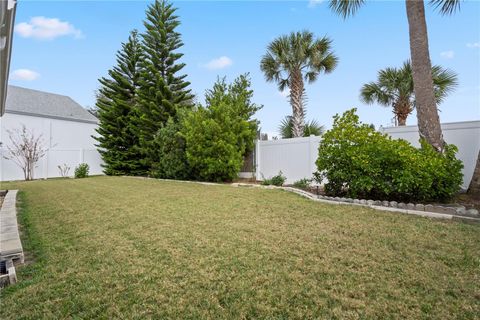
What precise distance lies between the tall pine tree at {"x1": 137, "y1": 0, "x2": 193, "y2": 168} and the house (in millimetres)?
4823

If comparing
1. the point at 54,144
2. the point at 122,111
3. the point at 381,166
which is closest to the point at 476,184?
the point at 381,166

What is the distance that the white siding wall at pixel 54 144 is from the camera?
13156 millimetres

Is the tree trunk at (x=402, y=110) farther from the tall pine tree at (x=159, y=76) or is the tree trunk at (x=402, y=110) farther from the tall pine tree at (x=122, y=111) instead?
the tall pine tree at (x=122, y=111)

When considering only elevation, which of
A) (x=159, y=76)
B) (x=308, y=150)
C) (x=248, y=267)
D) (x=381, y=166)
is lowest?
(x=248, y=267)

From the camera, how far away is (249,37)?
A: 1038 centimetres

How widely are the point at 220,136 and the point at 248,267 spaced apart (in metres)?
6.39

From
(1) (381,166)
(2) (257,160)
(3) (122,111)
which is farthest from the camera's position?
(3) (122,111)

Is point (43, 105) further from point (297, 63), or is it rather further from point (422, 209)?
point (422, 209)

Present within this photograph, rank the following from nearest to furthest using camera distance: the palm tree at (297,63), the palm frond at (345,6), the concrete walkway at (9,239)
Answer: the concrete walkway at (9,239), the palm frond at (345,6), the palm tree at (297,63)

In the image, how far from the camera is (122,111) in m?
13.9

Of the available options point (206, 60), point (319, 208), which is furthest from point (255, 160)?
point (206, 60)

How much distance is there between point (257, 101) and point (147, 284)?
856 cm

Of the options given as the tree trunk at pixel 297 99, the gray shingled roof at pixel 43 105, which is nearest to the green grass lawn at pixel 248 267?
the tree trunk at pixel 297 99

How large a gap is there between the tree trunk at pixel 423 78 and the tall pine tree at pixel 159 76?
9.61 m
